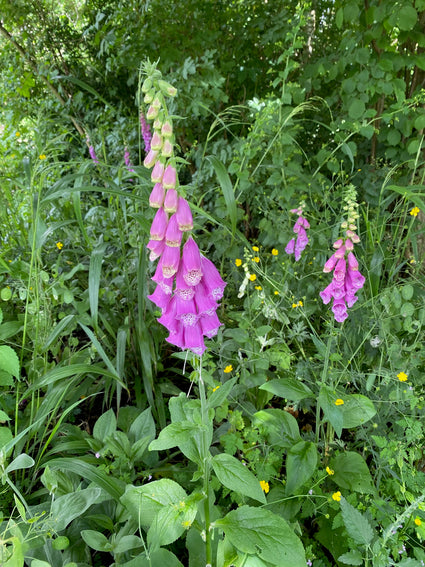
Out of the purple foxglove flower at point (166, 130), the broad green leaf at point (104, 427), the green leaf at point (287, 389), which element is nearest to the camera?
the purple foxglove flower at point (166, 130)

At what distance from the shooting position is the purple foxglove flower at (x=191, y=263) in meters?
1.00

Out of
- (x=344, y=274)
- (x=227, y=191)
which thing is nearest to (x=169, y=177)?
(x=227, y=191)

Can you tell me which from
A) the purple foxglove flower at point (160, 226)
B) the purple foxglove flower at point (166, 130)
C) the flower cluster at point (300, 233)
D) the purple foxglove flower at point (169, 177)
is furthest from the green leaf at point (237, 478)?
the flower cluster at point (300, 233)


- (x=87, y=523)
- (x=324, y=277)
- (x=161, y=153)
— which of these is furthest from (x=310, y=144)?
(x=87, y=523)

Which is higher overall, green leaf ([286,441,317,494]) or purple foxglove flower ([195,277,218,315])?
purple foxglove flower ([195,277,218,315])

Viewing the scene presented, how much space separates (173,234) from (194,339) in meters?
0.31

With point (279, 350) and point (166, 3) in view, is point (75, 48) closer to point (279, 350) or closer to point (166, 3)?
point (166, 3)

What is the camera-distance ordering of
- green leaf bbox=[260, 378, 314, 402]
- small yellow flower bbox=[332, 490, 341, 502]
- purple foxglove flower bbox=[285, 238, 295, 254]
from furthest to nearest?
purple foxglove flower bbox=[285, 238, 295, 254], green leaf bbox=[260, 378, 314, 402], small yellow flower bbox=[332, 490, 341, 502]

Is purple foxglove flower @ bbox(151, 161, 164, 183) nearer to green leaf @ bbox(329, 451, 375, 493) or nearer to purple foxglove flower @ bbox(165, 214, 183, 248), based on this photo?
purple foxglove flower @ bbox(165, 214, 183, 248)

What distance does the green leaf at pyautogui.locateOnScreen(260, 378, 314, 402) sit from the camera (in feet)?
4.67

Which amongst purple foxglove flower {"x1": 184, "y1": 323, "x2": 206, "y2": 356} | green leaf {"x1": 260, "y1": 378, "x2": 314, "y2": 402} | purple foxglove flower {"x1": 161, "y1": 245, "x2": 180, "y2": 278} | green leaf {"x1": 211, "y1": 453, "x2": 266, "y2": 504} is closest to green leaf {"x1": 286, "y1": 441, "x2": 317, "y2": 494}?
green leaf {"x1": 260, "y1": 378, "x2": 314, "y2": 402}

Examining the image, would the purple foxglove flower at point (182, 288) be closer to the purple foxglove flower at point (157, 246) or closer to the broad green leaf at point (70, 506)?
the purple foxglove flower at point (157, 246)

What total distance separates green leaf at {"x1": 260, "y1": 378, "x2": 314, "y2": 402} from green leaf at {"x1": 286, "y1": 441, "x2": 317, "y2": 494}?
17 cm

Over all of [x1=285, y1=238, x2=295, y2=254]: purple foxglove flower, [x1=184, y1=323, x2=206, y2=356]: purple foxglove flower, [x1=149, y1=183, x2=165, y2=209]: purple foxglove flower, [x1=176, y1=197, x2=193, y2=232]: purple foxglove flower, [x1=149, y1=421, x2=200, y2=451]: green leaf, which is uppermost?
[x1=149, y1=183, x2=165, y2=209]: purple foxglove flower
